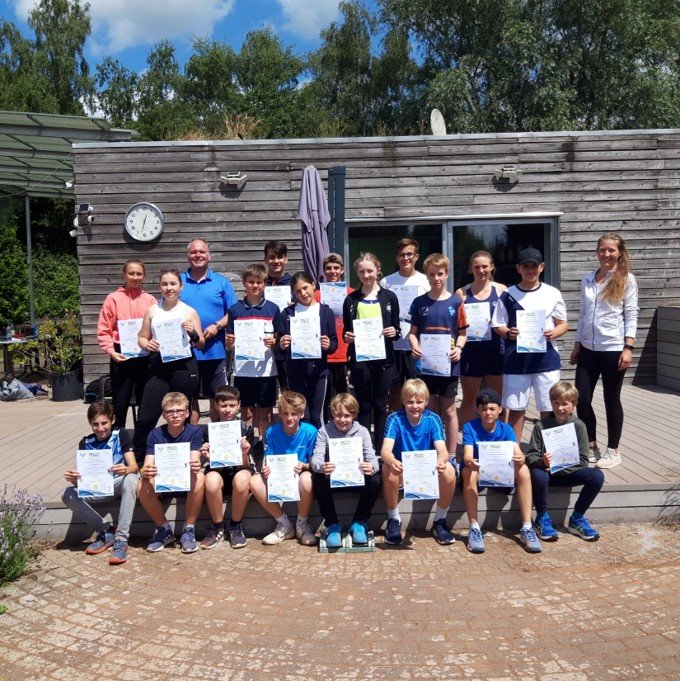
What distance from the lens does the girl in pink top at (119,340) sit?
5.09m

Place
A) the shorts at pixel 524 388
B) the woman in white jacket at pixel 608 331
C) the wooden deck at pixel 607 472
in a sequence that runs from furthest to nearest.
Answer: the woman in white jacket at pixel 608 331, the shorts at pixel 524 388, the wooden deck at pixel 607 472

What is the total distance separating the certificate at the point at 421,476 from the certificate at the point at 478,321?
1063mm

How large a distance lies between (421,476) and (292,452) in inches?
33.2

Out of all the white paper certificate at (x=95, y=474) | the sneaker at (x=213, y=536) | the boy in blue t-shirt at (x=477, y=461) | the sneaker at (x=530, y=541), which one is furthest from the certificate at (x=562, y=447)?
the white paper certificate at (x=95, y=474)

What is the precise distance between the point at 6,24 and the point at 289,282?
28518mm

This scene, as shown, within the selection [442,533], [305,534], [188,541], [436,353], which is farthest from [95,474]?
[436,353]

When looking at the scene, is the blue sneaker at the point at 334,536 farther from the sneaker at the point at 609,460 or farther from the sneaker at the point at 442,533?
the sneaker at the point at 609,460

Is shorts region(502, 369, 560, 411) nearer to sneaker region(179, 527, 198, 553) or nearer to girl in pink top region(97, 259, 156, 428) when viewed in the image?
sneaker region(179, 527, 198, 553)

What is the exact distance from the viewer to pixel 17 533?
161 inches

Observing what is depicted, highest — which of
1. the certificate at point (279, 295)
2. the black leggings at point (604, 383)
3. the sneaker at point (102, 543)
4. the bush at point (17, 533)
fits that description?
the certificate at point (279, 295)

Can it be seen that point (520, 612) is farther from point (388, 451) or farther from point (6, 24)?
point (6, 24)

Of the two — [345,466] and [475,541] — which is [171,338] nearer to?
[345,466]

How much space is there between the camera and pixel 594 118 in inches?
860

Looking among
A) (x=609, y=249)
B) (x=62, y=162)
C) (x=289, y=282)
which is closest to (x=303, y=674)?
(x=289, y=282)
